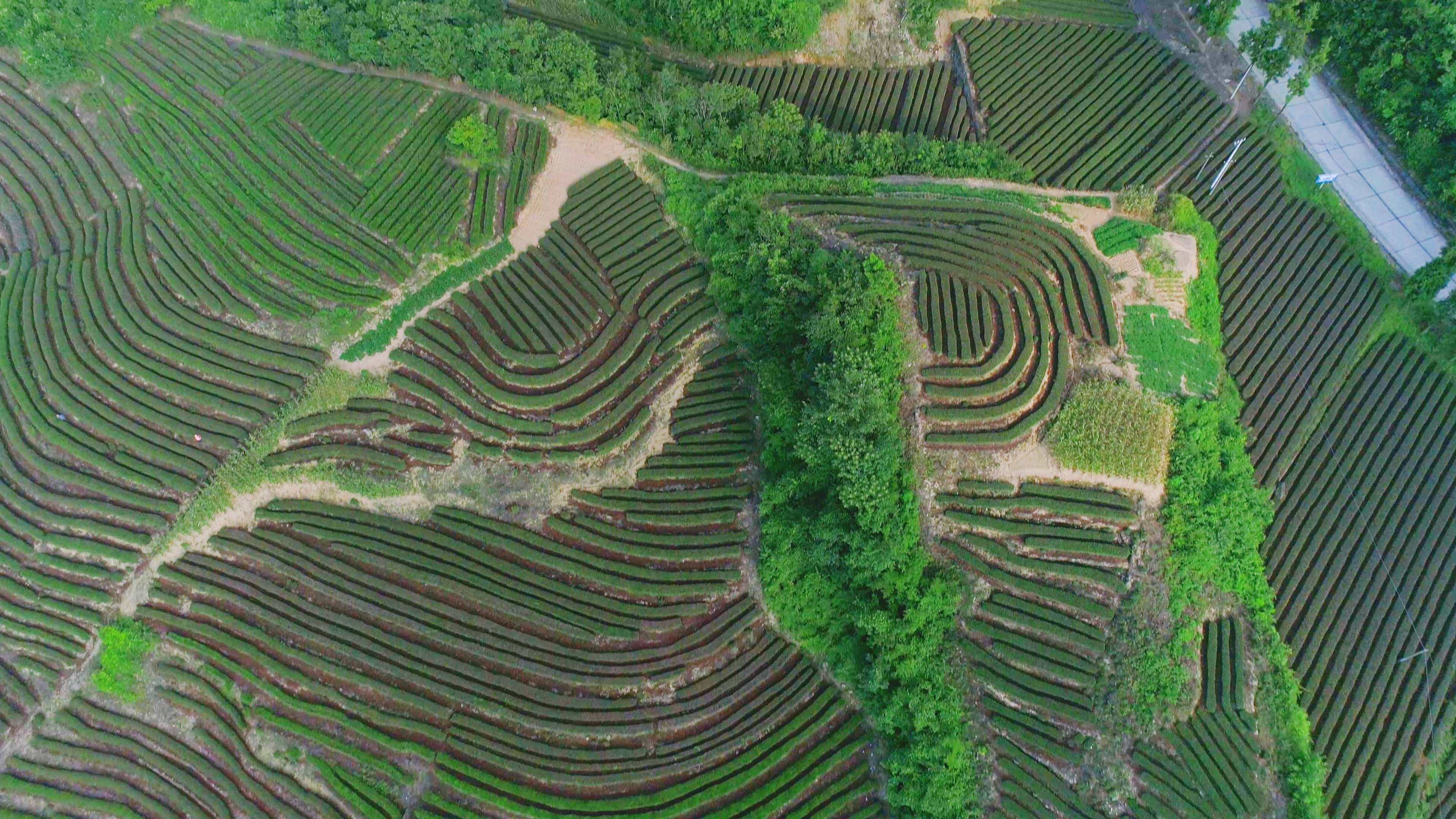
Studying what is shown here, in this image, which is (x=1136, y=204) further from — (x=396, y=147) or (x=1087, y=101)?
(x=396, y=147)

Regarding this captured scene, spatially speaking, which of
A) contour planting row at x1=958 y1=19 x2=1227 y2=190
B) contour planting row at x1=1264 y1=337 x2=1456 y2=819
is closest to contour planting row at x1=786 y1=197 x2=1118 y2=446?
contour planting row at x1=958 y1=19 x2=1227 y2=190

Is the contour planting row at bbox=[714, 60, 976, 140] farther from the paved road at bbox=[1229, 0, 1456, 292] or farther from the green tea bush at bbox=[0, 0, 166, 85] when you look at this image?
the green tea bush at bbox=[0, 0, 166, 85]

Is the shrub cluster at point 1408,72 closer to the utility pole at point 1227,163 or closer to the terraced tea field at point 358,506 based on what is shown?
the utility pole at point 1227,163

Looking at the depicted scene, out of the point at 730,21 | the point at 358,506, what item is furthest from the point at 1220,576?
the point at 730,21

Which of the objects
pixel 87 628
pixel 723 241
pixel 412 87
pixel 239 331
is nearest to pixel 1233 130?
pixel 723 241

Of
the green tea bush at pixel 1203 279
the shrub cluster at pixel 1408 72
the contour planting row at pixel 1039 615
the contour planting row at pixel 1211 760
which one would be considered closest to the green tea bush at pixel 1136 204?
the green tea bush at pixel 1203 279

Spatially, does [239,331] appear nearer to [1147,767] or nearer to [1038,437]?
[1038,437]
